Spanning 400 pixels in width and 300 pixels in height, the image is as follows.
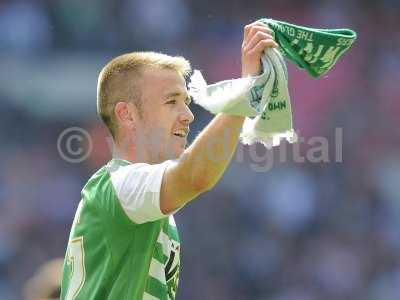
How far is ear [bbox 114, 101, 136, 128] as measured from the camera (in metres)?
3.45

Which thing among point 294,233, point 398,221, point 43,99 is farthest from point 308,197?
point 43,99

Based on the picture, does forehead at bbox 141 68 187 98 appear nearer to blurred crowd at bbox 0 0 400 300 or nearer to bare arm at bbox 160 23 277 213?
bare arm at bbox 160 23 277 213

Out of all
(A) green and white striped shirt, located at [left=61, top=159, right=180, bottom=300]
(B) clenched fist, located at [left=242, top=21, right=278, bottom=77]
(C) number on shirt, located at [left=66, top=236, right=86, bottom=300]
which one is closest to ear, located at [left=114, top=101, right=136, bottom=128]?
(A) green and white striped shirt, located at [left=61, top=159, right=180, bottom=300]

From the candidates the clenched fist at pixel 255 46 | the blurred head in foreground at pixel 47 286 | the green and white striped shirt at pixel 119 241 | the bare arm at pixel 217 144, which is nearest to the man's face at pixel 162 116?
the green and white striped shirt at pixel 119 241

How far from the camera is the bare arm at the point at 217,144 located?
9.46 feet

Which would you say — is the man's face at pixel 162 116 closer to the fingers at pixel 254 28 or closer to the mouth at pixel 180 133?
the mouth at pixel 180 133

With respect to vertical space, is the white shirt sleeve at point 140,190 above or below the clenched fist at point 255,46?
below

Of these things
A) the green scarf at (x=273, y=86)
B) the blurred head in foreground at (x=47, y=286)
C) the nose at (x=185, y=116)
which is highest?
the green scarf at (x=273, y=86)

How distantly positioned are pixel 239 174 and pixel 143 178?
5.69m

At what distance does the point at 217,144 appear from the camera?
2.88m

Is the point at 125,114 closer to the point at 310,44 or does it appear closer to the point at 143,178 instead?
the point at 143,178

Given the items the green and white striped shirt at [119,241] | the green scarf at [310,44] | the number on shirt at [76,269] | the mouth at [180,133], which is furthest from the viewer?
the mouth at [180,133]

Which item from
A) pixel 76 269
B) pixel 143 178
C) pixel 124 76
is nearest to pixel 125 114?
pixel 124 76

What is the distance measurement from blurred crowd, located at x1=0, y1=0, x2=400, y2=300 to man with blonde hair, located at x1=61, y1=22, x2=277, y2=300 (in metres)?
4.86
